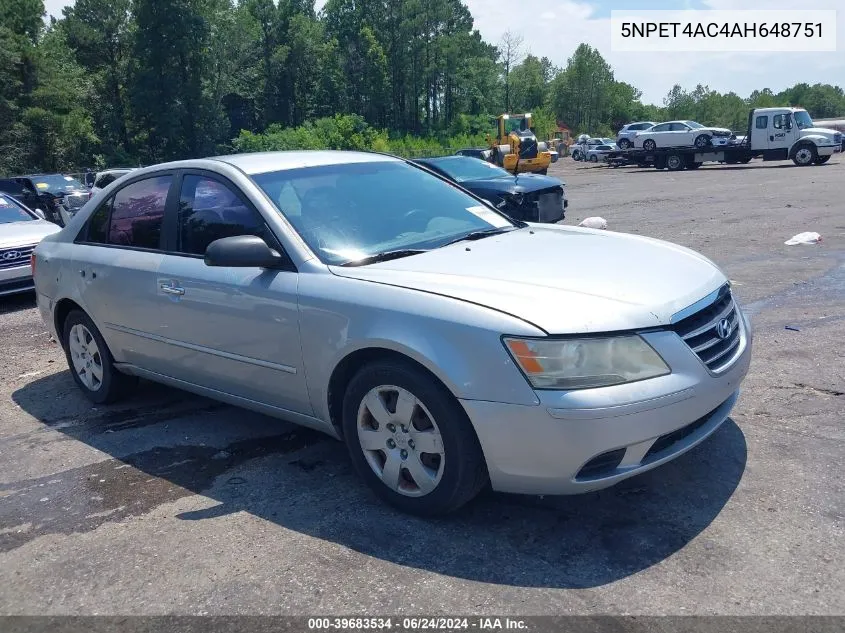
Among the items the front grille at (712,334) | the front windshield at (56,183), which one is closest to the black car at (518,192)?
the front grille at (712,334)

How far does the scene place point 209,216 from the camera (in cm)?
439

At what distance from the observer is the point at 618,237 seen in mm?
4348

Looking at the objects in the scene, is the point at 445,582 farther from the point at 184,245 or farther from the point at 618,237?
the point at 184,245

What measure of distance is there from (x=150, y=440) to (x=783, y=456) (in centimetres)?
359

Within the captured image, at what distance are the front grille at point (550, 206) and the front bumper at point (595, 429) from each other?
928 cm

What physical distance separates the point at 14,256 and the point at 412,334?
765cm

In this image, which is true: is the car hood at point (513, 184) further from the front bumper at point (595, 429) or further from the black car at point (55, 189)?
the black car at point (55, 189)

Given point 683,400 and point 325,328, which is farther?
point 325,328

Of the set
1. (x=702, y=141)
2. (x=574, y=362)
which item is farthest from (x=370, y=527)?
(x=702, y=141)

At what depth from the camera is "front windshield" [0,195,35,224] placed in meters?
10.3

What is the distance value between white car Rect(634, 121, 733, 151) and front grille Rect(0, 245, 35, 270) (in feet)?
102

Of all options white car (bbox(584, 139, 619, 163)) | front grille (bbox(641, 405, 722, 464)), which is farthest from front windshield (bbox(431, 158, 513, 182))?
white car (bbox(584, 139, 619, 163))

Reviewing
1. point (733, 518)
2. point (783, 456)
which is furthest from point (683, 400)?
point (783, 456)

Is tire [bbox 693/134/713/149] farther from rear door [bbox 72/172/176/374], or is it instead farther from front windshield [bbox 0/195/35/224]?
rear door [bbox 72/172/176/374]
